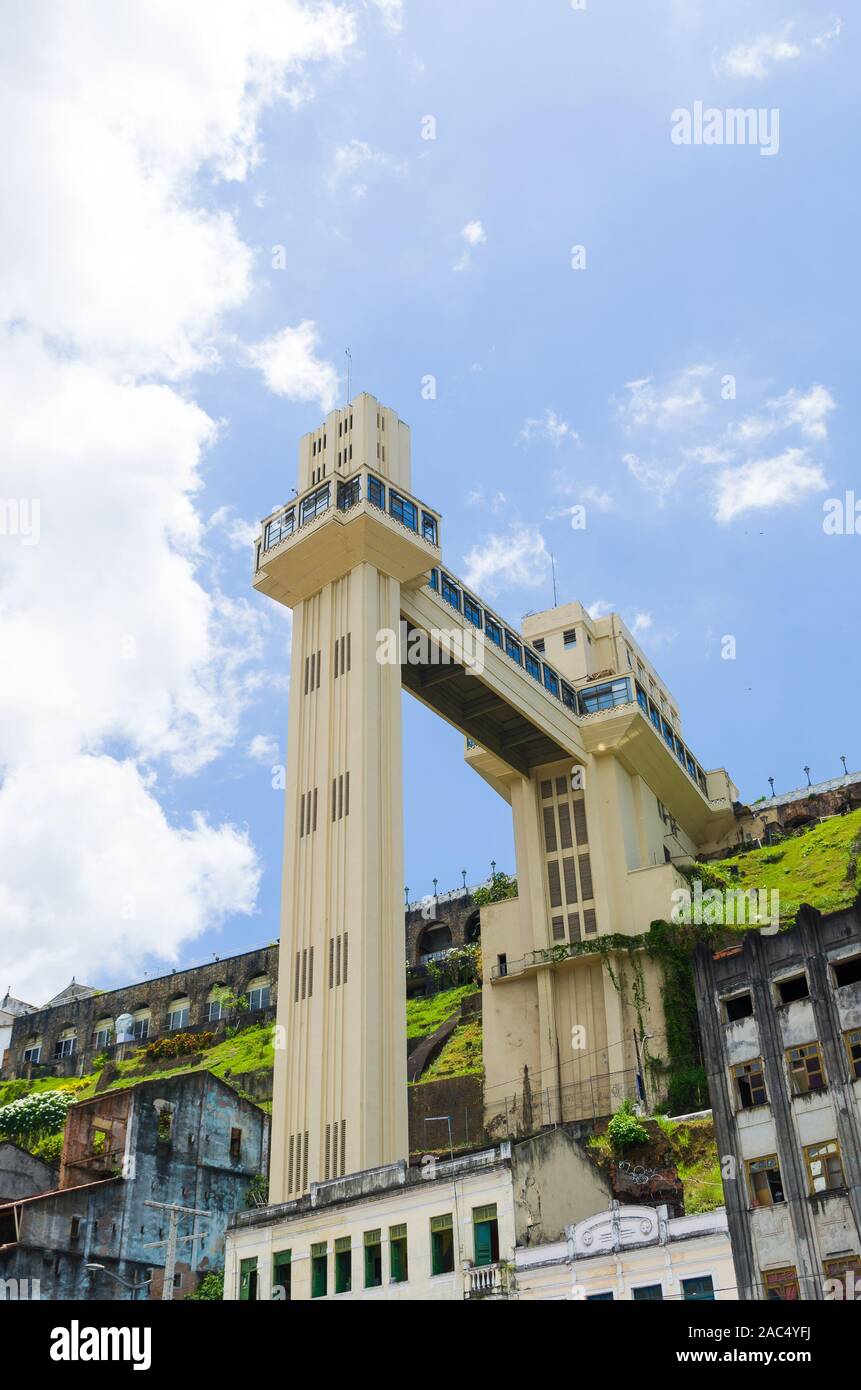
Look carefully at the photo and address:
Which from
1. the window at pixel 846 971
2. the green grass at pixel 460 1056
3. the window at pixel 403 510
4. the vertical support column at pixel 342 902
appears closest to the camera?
the window at pixel 846 971

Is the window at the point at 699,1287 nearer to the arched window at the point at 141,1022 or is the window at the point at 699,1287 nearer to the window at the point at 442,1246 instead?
the window at the point at 442,1246

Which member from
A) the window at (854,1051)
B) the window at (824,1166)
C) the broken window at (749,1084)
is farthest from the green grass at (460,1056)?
the window at (854,1051)

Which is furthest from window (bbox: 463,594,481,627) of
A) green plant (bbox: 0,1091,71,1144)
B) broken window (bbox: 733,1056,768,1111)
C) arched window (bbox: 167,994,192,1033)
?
arched window (bbox: 167,994,192,1033)

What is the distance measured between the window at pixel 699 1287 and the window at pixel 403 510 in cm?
2611

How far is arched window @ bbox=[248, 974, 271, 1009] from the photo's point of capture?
85312mm

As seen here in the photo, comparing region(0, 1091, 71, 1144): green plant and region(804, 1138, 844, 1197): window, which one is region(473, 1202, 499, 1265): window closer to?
region(804, 1138, 844, 1197): window

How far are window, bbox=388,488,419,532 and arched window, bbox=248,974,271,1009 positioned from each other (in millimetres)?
45965

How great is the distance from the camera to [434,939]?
282 feet

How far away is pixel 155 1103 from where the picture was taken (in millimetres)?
46750

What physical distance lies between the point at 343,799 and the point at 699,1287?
757 inches

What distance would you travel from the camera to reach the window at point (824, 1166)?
28.1m
